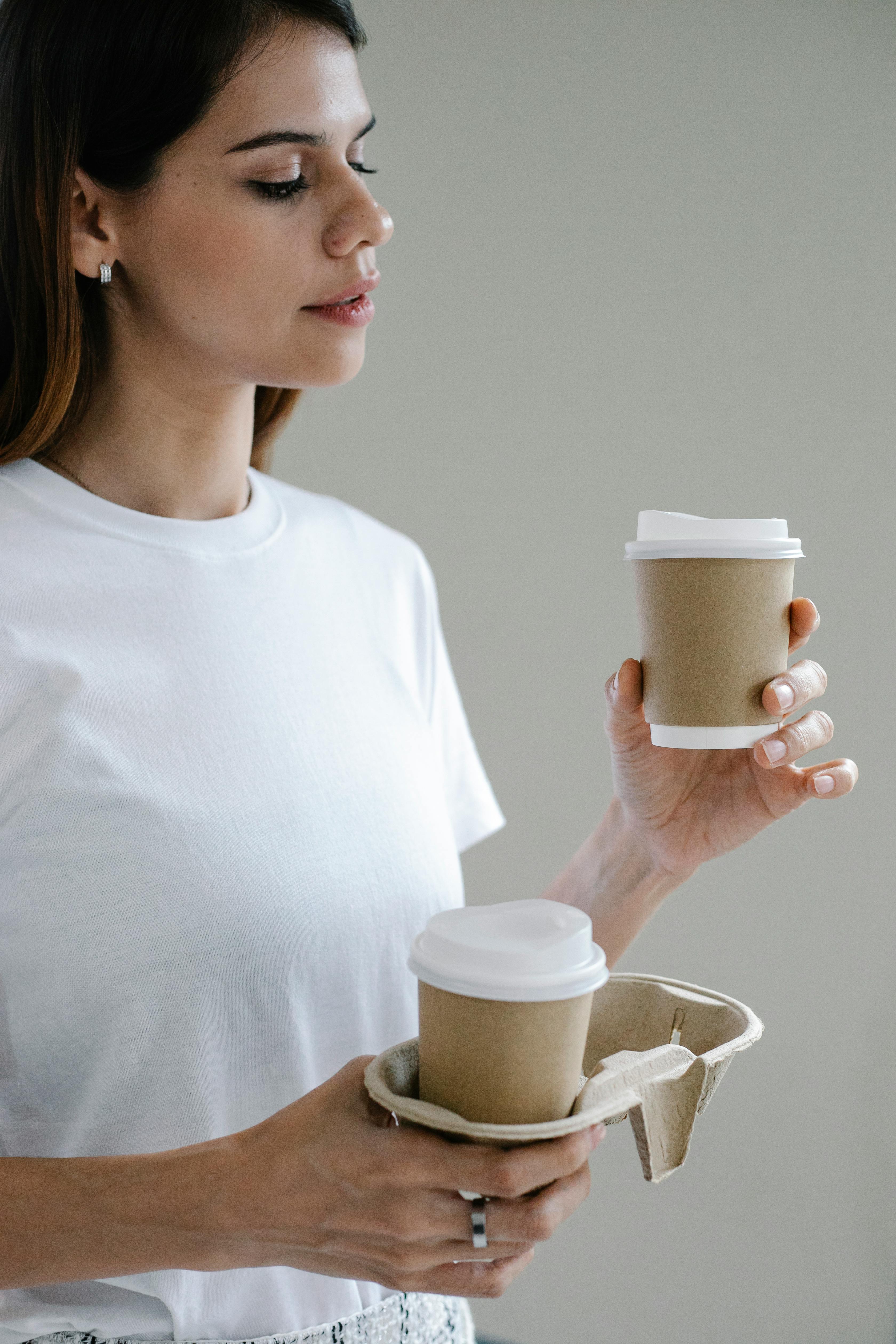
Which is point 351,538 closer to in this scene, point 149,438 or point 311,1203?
point 149,438

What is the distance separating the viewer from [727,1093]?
209 cm

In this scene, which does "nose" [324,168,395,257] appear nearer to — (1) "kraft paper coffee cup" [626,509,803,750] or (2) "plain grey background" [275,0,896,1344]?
(1) "kraft paper coffee cup" [626,509,803,750]

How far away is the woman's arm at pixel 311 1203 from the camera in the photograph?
0.72 m

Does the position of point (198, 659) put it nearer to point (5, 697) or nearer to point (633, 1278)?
point (5, 697)

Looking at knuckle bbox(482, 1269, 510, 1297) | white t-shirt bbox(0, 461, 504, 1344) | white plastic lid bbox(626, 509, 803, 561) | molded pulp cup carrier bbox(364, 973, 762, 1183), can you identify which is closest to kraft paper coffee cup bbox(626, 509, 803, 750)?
white plastic lid bbox(626, 509, 803, 561)

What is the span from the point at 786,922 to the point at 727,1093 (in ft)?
1.14

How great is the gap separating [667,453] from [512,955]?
1.52m

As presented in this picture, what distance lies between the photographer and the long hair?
1.00 metres

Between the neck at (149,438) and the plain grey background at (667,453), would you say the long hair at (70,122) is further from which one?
the plain grey background at (667,453)

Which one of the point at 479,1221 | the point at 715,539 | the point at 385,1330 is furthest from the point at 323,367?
the point at 385,1330

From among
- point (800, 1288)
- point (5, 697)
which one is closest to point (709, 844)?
point (5, 697)

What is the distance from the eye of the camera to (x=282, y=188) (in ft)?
3.40

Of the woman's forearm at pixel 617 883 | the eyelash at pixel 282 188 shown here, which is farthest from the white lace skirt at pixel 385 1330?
the eyelash at pixel 282 188

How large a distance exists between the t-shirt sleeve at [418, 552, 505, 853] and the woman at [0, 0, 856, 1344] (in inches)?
7.2
